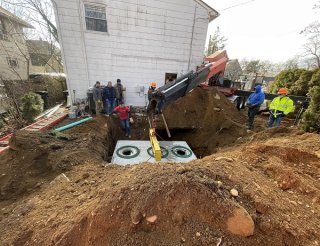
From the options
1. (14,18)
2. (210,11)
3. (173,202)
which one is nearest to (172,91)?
(173,202)

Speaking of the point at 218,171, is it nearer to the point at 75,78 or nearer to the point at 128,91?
the point at 128,91

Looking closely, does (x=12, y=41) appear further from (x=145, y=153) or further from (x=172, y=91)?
(x=172, y=91)

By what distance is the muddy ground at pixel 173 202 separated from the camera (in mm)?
1743

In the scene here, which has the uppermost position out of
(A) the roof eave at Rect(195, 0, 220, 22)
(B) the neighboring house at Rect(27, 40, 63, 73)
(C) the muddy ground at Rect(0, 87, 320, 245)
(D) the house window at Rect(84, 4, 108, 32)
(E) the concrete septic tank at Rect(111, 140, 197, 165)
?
(A) the roof eave at Rect(195, 0, 220, 22)

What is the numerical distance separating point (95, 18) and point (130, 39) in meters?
1.60

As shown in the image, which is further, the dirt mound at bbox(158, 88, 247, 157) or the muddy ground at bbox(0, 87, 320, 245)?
the dirt mound at bbox(158, 88, 247, 157)

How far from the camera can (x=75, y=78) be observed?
7.73 metres

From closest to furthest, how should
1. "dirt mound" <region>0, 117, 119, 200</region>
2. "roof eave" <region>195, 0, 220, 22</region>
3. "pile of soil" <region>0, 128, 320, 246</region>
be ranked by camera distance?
"pile of soil" <region>0, 128, 320, 246</region> < "dirt mound" <region>0, 117, 119, 200</region> < "roof eave" <region>195, 0, 220, 22</region>

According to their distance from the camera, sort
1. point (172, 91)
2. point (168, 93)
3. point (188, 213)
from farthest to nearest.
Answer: point (172, 91), point (168, 93), point (188, 213)

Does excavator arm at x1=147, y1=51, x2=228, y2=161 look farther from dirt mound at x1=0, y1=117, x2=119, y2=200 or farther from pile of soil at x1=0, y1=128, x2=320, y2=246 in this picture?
pile of soil at x1=0, y1=128, x2=320, y2=246

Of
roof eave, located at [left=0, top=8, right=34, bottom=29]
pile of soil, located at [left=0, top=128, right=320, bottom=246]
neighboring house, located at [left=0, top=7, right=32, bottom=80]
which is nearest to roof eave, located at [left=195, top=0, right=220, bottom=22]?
pile of soil, located at [left=0, top=128, right=320, bottom=246]

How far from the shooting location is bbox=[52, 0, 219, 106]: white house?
7047 mm

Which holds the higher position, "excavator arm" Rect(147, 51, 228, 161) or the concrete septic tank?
"excavator arm" Rect(147, 51, 228, 161)

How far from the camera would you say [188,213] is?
1849mm
